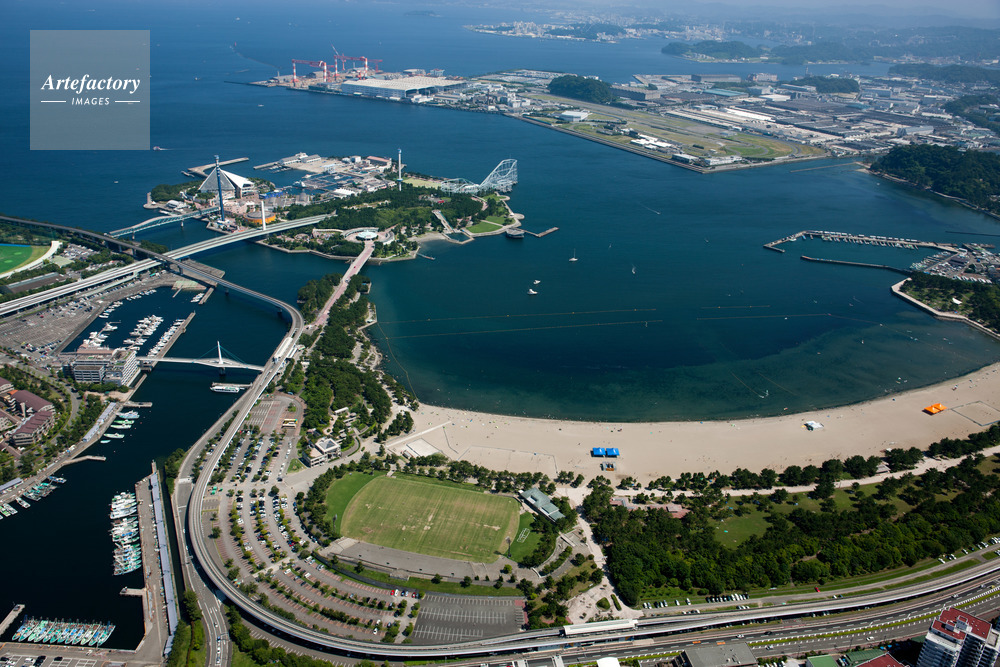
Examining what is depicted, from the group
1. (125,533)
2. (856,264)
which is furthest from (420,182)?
(125,533)

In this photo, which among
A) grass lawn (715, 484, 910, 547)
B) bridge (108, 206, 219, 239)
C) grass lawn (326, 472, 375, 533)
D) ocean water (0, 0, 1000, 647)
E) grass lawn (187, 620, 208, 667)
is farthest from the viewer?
bridge (108, 206, 219, 239)

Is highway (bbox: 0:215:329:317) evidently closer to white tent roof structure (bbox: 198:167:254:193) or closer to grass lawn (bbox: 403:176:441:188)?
white tent roof structure (bbox: 198:167:254:193)

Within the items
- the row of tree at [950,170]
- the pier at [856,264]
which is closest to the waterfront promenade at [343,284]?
the pier at [856,264]

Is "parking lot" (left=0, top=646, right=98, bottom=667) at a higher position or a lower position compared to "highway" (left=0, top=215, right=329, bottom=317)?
lower

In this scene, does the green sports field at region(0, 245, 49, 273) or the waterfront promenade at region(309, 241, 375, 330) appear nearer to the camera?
the waterfront promenade at region(309, 241, 375, 330)

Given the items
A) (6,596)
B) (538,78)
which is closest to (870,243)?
(6,596)

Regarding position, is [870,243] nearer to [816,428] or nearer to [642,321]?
[642,321]

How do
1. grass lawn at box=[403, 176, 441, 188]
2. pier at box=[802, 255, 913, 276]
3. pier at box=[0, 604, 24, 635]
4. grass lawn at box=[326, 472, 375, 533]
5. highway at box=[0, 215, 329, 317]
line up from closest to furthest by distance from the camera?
pier at box=[0, 604, 24, 635]
grass lawn at box=[326, 472, 375, 533]
highway at box=[0, 215, 329, 317]
pier at box=[802, 255, 913, 276]
grass lawn at box=[403, 176, 441, 188]

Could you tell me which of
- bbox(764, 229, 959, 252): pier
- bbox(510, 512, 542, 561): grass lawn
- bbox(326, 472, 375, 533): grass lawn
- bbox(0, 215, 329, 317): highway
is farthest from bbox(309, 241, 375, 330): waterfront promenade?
bbox(764, 229, 959, 252): pier
